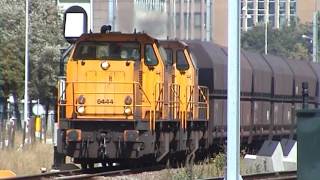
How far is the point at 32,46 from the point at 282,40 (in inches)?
1378

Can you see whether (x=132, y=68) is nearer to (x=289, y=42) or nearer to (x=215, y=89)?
(x=215, y=89)

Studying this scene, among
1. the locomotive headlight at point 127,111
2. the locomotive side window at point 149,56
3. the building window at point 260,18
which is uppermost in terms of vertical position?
the building window at point 260,18

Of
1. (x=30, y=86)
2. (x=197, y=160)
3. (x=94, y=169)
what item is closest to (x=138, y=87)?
(x=94, y=169)

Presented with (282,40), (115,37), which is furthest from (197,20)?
(282,40)

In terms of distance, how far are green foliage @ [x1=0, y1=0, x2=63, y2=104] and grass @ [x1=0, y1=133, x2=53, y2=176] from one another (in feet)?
65.6

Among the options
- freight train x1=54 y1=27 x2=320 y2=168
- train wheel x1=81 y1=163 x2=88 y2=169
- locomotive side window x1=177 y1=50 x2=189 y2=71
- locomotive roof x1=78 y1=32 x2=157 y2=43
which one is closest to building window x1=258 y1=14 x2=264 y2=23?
freight train x1=54 y1=27 x2=320 y2=168

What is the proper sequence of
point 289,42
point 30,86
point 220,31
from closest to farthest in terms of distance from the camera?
1. point 220,31
2. point 30,86
3. point 289,42

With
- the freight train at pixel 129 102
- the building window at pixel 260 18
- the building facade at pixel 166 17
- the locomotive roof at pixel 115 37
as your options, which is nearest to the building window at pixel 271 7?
the building window at pixel 260 18

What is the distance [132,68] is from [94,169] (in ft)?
9.44

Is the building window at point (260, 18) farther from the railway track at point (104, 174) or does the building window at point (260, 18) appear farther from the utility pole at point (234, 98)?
the utility pole at point (234, 98)

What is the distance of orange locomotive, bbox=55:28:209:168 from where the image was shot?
63.1 feet

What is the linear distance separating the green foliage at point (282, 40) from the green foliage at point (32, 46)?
1131 inches

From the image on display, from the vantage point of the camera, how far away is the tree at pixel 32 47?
159 ft

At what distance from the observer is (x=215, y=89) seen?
2508 centimetres
